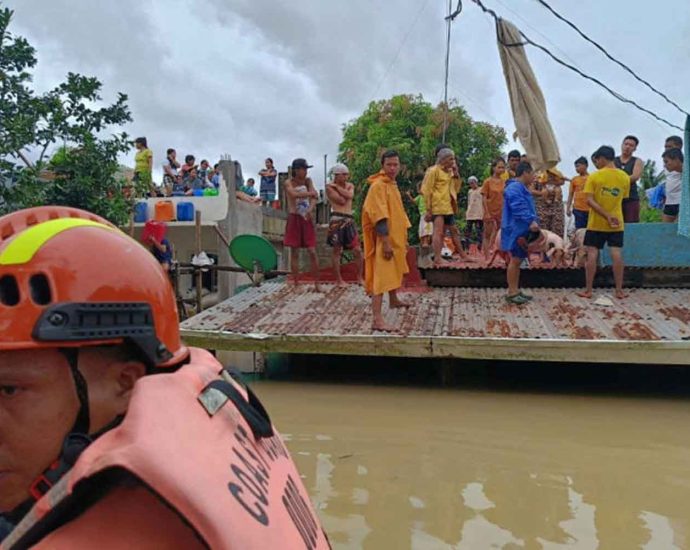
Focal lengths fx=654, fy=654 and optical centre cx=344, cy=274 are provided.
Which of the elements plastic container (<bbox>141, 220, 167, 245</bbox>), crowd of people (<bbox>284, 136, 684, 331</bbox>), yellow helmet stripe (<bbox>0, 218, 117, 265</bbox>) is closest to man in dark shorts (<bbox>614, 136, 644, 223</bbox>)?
crowd of people (<bbox>284, 136, 684, 331</bbox>)

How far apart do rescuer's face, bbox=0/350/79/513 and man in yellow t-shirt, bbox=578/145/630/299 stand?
5892mm

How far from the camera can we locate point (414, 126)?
76.9 feet

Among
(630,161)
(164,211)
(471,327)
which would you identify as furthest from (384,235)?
(164,211)

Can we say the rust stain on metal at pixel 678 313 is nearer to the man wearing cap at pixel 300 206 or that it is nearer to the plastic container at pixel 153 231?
the man wearing cap at pixel 300 206

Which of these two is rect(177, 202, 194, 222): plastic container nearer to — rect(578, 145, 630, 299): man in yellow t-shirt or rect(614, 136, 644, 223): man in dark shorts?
rect(614, 136, 644, 223): man in dark shorts

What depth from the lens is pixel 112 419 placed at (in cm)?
109

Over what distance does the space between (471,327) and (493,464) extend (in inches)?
81.2

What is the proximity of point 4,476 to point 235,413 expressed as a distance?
0.37 metres

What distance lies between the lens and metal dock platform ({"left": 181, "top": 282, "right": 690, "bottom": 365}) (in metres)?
5.23

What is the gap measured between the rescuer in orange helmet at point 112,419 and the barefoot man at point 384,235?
453 cm

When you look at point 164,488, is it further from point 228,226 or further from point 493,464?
point 228,226

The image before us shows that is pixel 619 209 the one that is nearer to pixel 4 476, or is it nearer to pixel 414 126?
pixel 4 476

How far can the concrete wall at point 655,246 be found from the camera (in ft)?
24.1

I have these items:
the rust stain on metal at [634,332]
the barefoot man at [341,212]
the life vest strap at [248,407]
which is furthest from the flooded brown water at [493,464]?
the barefoot man at [341,212]
